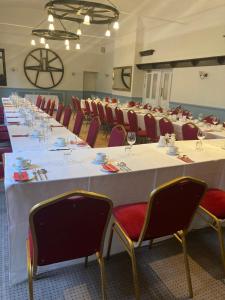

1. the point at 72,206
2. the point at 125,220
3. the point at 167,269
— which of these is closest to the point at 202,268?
the point at 167,269

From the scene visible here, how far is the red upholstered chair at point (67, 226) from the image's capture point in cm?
143

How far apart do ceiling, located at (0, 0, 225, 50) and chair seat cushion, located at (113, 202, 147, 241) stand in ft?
26.8

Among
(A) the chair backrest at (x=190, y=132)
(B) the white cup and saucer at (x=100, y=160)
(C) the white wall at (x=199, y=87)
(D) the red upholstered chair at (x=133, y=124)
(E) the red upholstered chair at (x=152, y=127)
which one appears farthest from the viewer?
(C) the white wall at (x=199, y=87)

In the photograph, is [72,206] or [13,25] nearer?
[72,206]

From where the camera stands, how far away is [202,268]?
2.34 meters

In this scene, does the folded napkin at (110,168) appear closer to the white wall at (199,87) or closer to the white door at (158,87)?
the white wall at (199,87)

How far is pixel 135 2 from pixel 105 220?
34.8 feet

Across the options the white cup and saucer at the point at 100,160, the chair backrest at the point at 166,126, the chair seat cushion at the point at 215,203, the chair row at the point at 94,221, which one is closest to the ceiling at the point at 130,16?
the chair backrest at the point at 166,126

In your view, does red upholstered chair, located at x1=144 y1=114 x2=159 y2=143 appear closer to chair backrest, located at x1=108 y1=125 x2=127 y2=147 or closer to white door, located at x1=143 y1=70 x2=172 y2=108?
chair backrest, located at x1=108 y1=125 x2=127 y2=147

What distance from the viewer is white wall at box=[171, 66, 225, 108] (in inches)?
328

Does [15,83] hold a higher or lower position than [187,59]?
lower

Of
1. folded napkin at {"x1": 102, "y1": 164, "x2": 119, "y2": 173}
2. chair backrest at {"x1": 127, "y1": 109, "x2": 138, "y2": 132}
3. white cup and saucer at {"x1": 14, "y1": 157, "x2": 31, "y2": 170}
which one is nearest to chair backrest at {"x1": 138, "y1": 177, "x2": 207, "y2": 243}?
folded napkin at {"x1": 102, "y1": 164, "x2": 119, "y2": 173}

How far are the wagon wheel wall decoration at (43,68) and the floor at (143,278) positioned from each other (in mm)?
12959

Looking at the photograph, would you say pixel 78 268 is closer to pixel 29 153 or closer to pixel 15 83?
pixel 29 153
